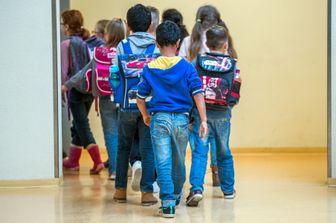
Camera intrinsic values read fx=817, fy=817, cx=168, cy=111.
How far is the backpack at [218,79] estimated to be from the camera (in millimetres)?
5793

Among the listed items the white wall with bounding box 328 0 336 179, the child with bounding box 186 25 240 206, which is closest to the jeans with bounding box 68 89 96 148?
the child with bounding box 186 25 240 206

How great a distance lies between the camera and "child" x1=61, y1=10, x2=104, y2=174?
7578mm

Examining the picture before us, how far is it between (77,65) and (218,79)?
2.16 m

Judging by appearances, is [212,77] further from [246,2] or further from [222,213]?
[246,2]

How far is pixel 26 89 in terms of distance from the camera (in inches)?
260

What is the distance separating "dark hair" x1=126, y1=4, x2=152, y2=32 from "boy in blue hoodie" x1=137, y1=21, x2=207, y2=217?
0.43 meters

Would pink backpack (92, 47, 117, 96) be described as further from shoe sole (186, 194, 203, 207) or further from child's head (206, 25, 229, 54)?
shoe sole (186, 194, 203, 207)

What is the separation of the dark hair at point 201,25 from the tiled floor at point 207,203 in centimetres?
115

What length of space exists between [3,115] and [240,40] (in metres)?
3.54

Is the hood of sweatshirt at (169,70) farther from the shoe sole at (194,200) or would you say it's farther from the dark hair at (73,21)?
the dark hair at (73,21)

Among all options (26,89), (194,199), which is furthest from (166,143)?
(26,89)

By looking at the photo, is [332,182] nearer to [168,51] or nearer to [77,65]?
[168,51]

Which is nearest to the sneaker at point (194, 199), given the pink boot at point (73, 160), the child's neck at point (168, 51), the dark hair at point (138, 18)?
the child's neck at point (168, 51)

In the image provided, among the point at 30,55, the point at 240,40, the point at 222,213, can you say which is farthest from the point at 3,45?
the point at 240,40
